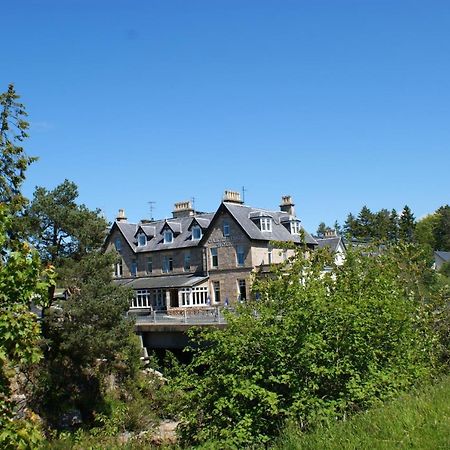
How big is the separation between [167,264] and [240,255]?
9373mm

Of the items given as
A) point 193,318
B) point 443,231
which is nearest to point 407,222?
point 443,231

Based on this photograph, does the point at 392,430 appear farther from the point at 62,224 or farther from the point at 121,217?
the point at 121,217

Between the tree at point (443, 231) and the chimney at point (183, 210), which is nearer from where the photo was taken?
the chimney at point (183, 210)

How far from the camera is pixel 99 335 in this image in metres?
26.2

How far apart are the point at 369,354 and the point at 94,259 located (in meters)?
18.7

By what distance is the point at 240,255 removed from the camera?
49156mm

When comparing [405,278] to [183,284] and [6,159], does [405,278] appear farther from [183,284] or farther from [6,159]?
[183,284]

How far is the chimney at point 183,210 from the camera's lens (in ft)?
192

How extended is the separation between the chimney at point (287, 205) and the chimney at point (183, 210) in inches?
383

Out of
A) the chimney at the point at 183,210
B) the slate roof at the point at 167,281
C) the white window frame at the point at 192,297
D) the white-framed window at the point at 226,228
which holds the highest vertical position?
the chimney at the point at 183,210

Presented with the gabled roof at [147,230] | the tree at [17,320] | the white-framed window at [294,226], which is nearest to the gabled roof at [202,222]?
the gabled roof at [147,230]

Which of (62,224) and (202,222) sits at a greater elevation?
(202,222)

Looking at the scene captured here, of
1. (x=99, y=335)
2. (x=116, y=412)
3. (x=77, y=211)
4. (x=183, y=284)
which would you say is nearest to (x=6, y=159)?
(x=77, y=211)

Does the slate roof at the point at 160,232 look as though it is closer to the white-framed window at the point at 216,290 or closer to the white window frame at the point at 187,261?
the white window frame at the point at 187,261
